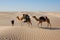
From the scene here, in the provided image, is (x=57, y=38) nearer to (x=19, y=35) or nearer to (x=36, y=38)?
(x=36, y=38)

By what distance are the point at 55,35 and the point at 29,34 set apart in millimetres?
1872

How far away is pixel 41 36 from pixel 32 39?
0.96 meters

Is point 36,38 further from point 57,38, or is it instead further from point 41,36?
point 57,38

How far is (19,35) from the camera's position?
10.1m

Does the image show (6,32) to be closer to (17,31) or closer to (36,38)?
(17,31)

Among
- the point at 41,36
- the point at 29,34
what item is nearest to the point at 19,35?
the point at 29,34

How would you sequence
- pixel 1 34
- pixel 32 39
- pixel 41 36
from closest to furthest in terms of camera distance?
pixel 1 34
pixel 32 39
pixel 41 36

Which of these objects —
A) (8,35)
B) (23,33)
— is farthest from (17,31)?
(8,35)

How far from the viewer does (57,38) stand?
36.6 ft

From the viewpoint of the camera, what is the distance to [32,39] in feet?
33.6

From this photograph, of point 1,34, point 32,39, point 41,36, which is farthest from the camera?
point 41,36

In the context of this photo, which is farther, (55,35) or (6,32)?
(55,35)

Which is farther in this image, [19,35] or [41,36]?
[41,36]

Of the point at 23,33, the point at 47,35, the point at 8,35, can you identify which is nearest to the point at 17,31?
the point at 23,33
